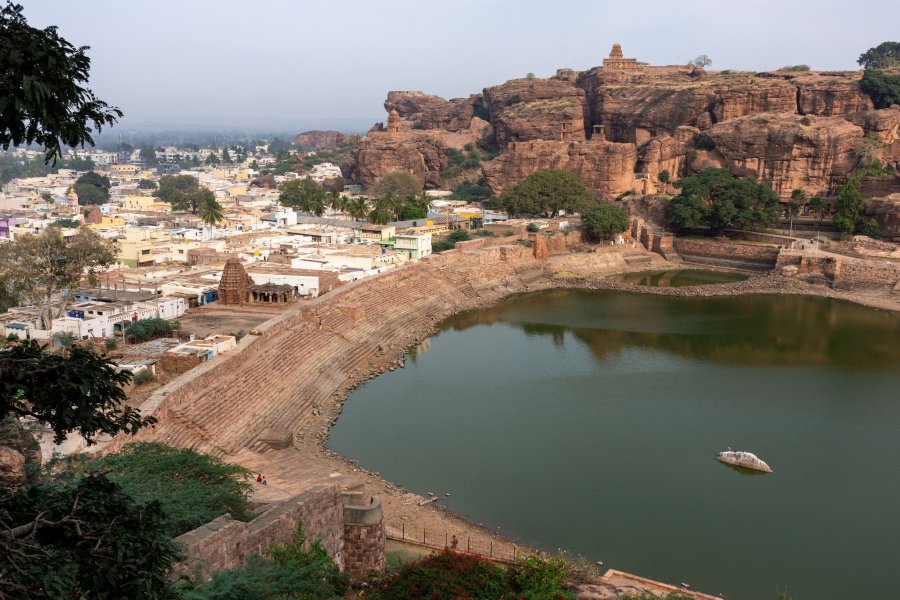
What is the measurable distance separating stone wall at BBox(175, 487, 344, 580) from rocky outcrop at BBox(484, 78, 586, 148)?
159 ft

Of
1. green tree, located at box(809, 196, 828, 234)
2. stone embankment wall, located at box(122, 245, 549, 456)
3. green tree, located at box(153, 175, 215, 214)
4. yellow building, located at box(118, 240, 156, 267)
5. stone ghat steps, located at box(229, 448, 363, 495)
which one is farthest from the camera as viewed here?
green tree, located at box(153, 175, 215, 214)

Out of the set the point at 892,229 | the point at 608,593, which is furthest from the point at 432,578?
the point at 892,229

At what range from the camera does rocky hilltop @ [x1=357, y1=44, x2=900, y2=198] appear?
45062mm

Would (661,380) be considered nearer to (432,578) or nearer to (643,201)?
(432,578)

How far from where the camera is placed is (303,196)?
47.7 m

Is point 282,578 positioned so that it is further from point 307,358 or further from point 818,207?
point 818,207

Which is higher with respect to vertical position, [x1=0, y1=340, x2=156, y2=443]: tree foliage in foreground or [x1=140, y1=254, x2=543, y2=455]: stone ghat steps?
[x1=0, y1=340, x2=156, y2=443]: tree foliage in foreground

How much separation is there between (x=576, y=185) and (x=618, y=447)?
97.8 feet

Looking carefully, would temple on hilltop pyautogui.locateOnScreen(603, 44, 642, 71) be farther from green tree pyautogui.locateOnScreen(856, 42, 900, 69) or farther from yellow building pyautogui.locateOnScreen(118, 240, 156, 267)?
yellow building pyautogui.locateOnScreen(118, 240, 156, 267)

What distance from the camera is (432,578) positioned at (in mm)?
8109

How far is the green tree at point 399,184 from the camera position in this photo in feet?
174

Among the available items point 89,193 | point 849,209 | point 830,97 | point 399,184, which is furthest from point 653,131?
point 89,193

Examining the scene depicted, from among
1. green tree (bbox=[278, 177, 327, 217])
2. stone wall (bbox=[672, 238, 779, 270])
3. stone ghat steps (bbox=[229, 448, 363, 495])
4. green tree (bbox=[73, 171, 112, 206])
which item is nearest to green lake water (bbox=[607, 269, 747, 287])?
stone wall (bbox=[672, 238, 779, 270])

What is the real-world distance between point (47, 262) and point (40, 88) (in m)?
17.4
